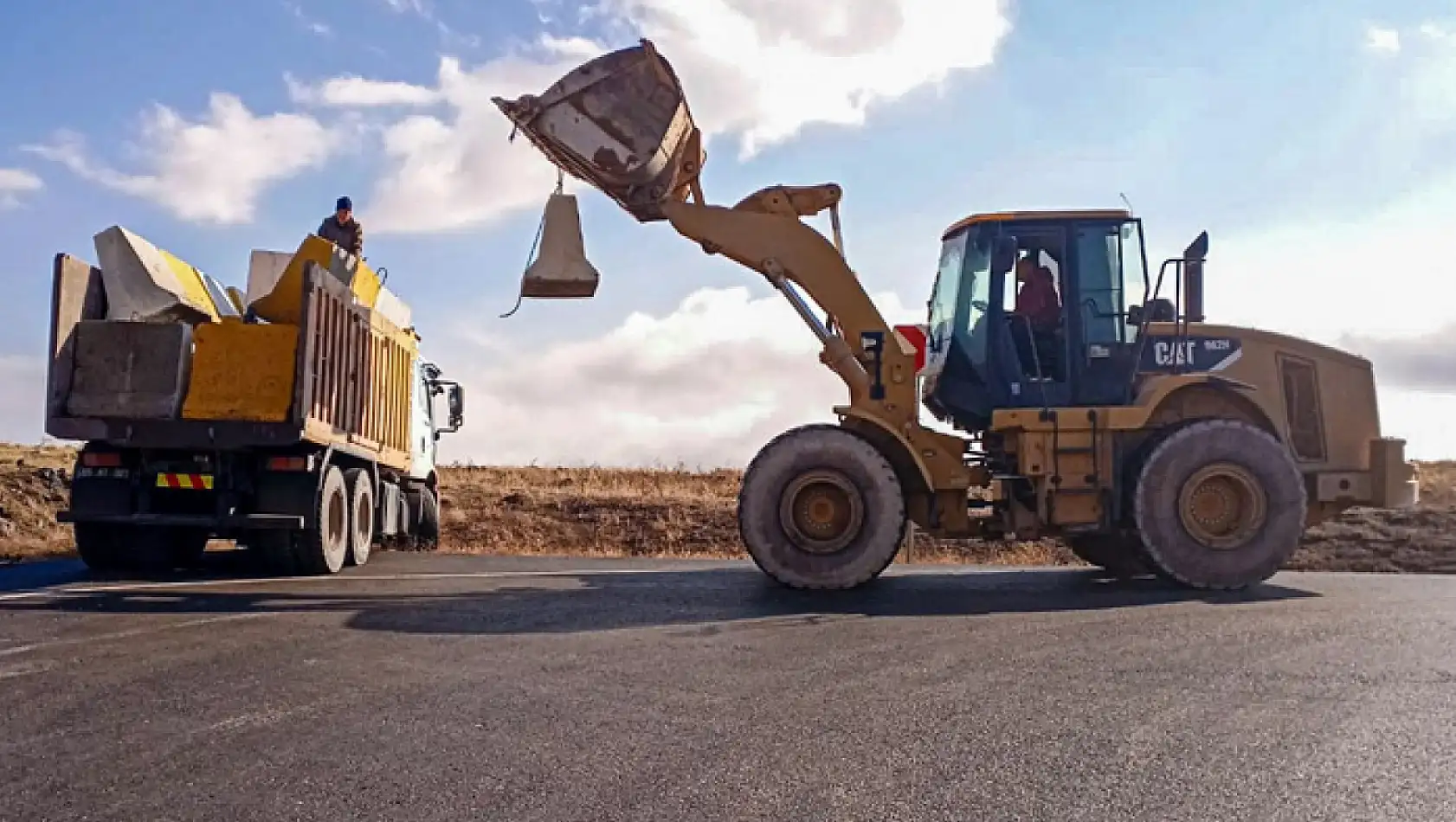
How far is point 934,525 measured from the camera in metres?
11.9

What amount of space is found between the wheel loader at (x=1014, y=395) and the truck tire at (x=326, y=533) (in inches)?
119

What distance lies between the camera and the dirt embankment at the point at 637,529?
62.3ft

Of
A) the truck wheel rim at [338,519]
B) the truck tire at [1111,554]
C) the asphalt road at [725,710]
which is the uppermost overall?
the truck wheel rim at [338,519]

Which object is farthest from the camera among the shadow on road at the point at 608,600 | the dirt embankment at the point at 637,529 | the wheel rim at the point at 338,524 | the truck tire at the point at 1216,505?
the dirt embankment at the point at 637,529

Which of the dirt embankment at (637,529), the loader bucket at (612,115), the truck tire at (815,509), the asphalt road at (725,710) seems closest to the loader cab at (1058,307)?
the truck tire at (815,509)

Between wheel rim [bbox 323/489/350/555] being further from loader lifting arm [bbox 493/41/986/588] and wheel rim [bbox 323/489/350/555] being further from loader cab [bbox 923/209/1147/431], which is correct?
loader cab [bbox 923/209/1147/431]

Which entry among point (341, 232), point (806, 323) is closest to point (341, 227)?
point (341, 232)

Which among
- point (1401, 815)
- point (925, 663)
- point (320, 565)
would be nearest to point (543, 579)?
point (320, 565)

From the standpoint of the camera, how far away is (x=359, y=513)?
573 inches

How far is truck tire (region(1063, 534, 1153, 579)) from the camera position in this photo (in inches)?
515

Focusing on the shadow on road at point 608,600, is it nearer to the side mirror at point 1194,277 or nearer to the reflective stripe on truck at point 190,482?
the reflective stripe on truck at point 190,482

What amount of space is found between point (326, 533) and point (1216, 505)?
823 cm

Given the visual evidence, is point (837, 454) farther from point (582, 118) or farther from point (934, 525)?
point (582, 118)

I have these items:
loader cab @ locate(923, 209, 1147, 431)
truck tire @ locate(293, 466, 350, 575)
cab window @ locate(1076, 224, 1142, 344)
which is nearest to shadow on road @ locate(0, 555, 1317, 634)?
truck tire @ locate(293, 466, 350, 575)
